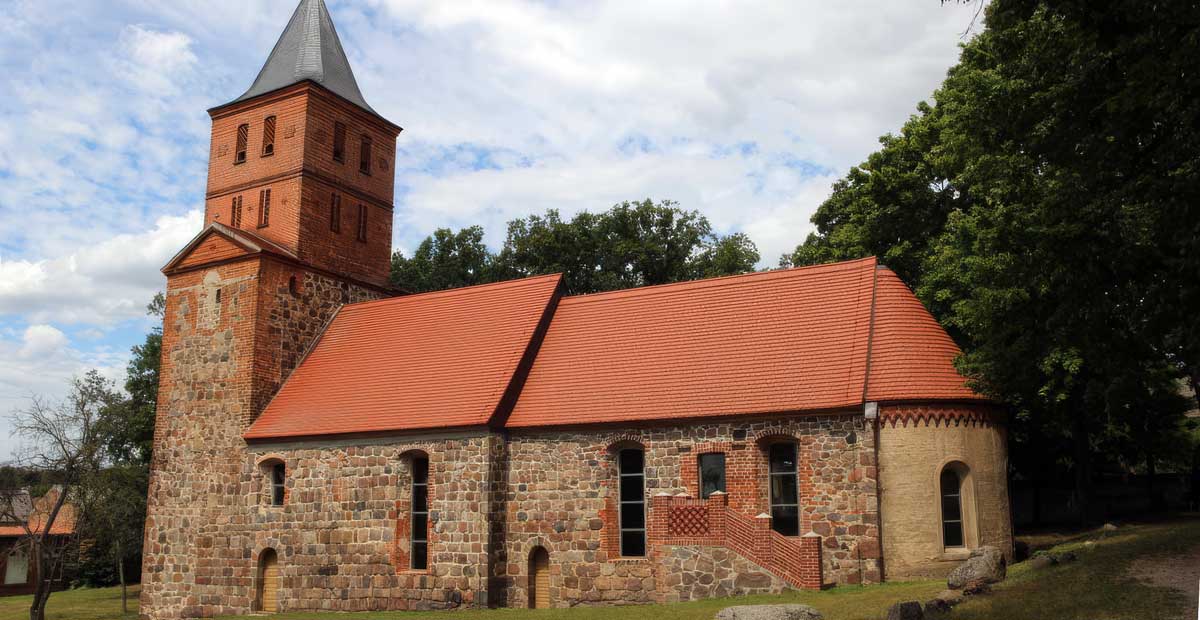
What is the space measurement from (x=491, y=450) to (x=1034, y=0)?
13.4 m

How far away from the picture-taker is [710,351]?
20797 mm

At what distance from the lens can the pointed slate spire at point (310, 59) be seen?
92.2 feet

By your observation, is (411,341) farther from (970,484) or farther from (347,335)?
(970,484)

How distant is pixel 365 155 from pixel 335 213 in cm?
245

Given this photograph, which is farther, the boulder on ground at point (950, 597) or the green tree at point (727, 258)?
the green tree at point (727, 258)

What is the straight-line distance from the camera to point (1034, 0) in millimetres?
12516

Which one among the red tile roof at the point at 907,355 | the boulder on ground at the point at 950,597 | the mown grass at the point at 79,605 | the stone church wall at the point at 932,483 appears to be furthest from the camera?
the mown grass at the point at 79,605

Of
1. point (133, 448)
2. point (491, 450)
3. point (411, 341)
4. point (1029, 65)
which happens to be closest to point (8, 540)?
point (133, 448)

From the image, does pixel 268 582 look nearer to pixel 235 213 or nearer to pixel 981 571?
pixel 235 213

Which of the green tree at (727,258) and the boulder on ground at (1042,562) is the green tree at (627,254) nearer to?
the green tree at (727,258)

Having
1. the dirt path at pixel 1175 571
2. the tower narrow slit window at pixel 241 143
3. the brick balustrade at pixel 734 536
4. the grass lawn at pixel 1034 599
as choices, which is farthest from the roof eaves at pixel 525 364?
the dirt path at pixel 1175 571

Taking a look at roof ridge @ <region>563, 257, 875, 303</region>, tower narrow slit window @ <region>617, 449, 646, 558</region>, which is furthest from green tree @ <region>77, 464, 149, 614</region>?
tower narrow slit window @ <region>617, 449, 646, 558</region>

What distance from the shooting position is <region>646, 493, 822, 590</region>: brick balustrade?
17.1 meters

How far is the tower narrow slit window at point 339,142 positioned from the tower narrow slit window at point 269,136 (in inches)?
68.8
